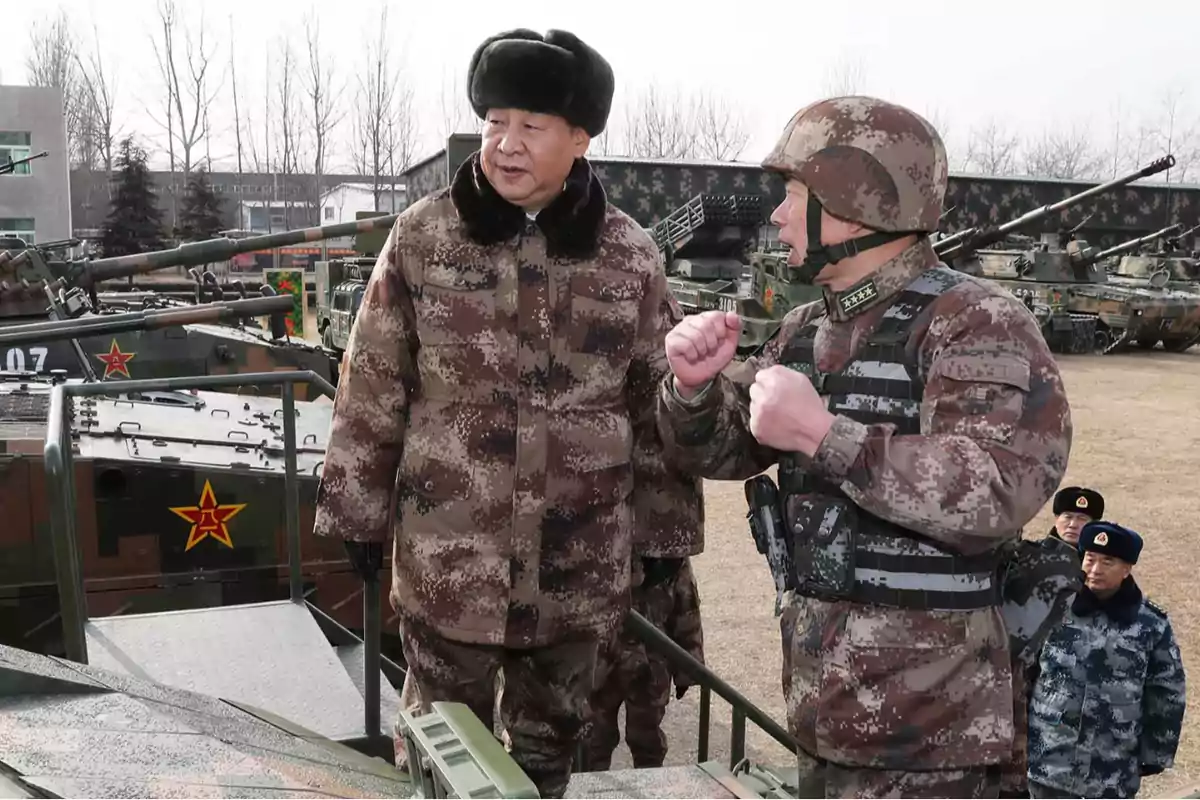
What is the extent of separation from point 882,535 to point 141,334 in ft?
24.8

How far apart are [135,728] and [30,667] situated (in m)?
0.24

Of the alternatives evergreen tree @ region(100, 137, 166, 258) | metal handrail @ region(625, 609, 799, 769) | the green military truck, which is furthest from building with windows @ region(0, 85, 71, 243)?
metal handrail @ region(625, 609, 799, 769)

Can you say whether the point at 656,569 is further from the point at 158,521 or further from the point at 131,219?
the point at 131,219

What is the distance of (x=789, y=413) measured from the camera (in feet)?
5.34

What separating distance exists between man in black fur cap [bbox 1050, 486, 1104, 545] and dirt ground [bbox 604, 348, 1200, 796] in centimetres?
81

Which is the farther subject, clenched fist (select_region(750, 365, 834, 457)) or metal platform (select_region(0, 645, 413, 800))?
clenched fist (select_region(750, 365, 834, 457))

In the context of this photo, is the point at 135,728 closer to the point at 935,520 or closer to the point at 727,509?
the point at 935,520

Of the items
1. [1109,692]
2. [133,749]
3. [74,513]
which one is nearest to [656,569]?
[133,749]

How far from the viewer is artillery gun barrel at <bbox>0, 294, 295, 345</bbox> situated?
377 centimetres

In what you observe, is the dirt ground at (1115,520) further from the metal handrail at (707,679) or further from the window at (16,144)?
the window at (16,144)

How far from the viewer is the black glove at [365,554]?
2.30m

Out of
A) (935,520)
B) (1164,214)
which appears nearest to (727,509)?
(935,520)

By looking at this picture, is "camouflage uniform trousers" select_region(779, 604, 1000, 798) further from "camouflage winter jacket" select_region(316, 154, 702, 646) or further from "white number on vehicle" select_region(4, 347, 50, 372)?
"white number on vehicle" select_region(4, 347, 50, 372)

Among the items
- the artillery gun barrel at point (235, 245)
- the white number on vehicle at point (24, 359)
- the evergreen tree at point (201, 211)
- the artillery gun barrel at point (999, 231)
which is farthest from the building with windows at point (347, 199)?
the artillery gun barrel at point (235, 245)
